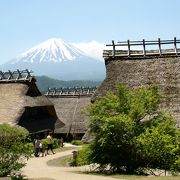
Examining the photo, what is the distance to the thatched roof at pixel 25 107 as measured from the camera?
143ft

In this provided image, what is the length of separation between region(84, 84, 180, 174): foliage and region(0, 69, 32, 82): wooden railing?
27.5 m

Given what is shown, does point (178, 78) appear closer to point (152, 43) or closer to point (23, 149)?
point (152, 43)

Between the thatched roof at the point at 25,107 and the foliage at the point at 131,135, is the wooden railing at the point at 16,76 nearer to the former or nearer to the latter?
the thatched roof at the point at 25,107

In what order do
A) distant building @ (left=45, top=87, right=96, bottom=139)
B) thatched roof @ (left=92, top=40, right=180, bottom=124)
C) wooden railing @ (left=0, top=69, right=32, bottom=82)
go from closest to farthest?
thatched roof @ (left=92, top=40, right=180, bottom=124), wooden railing @ (left=0, top=69, right=32, bottom=82), distant building @ (left=45, top=87, right=96, bottom=139)

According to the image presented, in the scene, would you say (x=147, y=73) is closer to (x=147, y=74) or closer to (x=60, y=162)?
(x=147, y=74)

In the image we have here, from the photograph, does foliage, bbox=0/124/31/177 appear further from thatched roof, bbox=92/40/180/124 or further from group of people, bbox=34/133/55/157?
thatched roof, bbox=92/40/180/124

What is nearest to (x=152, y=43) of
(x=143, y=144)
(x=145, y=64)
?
(x=145, y=64)

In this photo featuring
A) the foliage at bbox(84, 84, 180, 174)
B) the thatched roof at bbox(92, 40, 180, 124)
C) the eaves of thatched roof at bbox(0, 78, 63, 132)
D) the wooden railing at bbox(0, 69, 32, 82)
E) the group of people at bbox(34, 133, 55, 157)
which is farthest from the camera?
the wooden railing at bbox(0, 69, 32, 82)

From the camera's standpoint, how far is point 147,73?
3394 cm

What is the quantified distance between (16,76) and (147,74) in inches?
816

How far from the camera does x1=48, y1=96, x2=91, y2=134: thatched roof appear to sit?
51.3m

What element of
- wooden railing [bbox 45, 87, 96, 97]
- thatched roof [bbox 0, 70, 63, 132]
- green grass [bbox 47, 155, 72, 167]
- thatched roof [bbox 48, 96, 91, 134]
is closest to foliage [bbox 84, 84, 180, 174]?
green grass [bbox 47, 155, 72, 167]

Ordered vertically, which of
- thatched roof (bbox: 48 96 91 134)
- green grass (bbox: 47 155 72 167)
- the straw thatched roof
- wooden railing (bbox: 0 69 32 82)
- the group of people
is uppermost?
wooden railing (bbox: 0 69 32 82)

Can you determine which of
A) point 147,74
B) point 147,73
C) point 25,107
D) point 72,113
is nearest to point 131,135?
point 147,74
